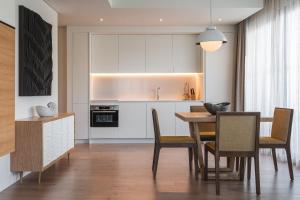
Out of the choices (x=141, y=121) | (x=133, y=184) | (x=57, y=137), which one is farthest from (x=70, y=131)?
(x=141, y=121)

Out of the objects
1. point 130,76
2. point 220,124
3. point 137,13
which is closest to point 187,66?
point 130,76

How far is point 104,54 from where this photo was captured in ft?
24.9

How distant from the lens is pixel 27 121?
407cm

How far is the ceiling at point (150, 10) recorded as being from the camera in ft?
19.2

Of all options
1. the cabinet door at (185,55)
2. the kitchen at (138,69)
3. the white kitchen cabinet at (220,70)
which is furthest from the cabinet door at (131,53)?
the white kitchen cabinet at (220,70)

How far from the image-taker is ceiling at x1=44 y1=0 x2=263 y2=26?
584 centimetres

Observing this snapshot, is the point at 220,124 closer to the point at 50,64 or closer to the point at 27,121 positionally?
the point at 27,121

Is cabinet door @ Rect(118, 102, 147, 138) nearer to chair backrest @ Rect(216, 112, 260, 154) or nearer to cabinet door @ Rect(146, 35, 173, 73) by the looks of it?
cabinet door @ Rect(146, 35, 173, 73)

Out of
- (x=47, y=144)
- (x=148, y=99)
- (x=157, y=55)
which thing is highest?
(x=157, y=55)

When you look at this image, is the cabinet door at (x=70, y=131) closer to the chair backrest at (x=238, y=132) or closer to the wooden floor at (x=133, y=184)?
the wooden floor at (x=133, y=184)

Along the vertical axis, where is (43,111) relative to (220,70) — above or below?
below

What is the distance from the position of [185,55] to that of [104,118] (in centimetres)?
225

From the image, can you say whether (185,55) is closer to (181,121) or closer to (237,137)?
(181,121)

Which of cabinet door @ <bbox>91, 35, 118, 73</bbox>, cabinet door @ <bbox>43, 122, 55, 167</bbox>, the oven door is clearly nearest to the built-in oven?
the oven door
